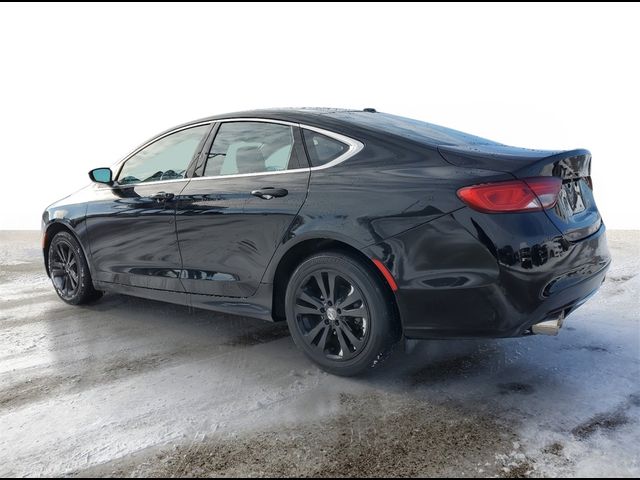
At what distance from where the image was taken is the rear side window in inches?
150

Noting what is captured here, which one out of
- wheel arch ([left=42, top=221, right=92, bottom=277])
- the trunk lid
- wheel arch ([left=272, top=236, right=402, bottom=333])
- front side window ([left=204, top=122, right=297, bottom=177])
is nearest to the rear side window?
front side window ([left=204, top=122, right=297, bottom=177])

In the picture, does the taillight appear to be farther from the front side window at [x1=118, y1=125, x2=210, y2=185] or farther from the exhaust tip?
the front side window at [x1=118, y1=125, x2=210, y2=185]

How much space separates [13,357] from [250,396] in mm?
1973

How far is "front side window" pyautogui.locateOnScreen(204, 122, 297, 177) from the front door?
21 centimetres

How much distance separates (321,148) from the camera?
388cm

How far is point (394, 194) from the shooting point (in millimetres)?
3430

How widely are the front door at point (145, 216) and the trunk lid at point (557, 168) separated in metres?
2.07

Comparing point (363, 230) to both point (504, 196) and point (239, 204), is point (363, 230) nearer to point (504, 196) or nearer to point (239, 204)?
point (504, 196)

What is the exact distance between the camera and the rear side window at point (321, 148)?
12.5 ft

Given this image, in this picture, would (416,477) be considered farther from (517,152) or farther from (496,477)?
(517,152)

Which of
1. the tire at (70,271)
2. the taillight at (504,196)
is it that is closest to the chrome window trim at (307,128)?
the taillight at (504,196)

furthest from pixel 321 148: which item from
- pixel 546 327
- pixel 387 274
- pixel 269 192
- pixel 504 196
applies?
pixel 546 327

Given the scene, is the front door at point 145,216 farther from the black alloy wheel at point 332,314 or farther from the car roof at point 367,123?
the black alloy wheel at point 332,314

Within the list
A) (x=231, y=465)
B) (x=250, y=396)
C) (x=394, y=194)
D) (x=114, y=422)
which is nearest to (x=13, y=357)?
(x=114, y=422)
